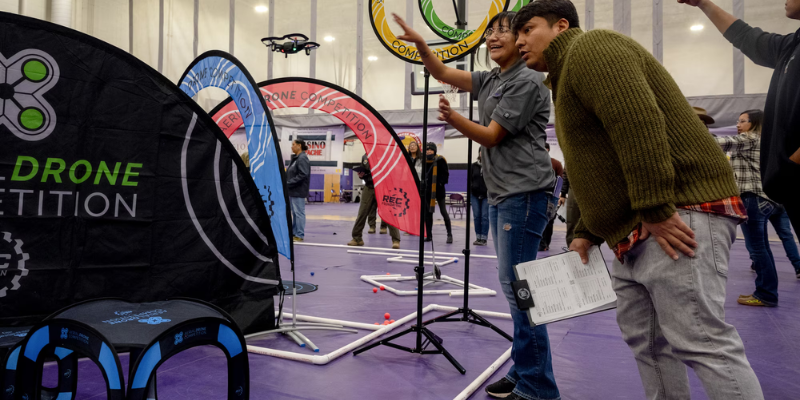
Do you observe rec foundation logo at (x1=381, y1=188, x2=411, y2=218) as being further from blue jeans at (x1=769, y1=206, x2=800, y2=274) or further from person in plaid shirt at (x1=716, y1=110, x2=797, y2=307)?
blue jeans at (x1=769, y1=206, x2=800, y2=274)

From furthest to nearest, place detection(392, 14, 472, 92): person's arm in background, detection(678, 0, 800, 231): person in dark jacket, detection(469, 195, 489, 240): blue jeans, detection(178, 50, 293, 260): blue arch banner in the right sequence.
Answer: detection(469, 195, 489, 240): blue jeans, detection(178, 50, 293, 260): blue arch banner, detection(392, 14, 472, 92): person's arm in background, detection(678, 0, 800, 231): person in dark jacket

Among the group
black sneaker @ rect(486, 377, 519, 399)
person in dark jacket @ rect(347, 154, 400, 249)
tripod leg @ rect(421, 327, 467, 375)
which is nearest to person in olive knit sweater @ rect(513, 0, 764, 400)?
black sneaker @ rect(486, 377, 519, 399)

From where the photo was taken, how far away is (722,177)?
1238mm

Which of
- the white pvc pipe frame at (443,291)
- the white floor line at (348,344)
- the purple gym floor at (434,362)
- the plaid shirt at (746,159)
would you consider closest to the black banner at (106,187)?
the white floor line at (348,344)

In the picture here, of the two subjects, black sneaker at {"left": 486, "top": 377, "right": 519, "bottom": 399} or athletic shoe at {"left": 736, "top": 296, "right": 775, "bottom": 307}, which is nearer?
black sneaker at {"left": 486, "top": 377, "right": 519, "bottom": 399}

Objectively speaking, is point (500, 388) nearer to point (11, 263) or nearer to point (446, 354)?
point (446, 354)

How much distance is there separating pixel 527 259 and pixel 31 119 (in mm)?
2226

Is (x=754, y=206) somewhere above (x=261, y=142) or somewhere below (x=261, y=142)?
below

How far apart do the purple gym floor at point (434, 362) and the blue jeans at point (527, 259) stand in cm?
27

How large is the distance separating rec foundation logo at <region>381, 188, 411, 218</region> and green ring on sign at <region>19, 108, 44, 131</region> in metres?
3.07

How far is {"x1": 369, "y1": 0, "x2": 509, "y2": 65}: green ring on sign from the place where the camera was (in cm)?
284

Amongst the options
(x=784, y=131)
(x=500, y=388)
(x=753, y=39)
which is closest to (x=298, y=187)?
(x=500, y=388)

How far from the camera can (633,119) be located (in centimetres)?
118

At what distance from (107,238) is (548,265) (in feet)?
6.62
